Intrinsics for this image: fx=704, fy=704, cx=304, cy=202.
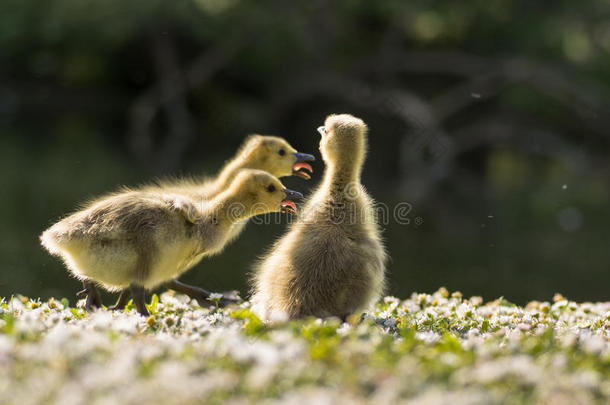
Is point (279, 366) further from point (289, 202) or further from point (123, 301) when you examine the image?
point (123, 301)

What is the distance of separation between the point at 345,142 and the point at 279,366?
2.44 meters

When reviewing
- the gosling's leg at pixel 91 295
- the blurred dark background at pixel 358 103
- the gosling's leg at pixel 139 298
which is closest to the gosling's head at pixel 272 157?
the gosling's leg at pixel 91 295

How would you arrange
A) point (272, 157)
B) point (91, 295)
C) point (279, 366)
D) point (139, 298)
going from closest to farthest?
point (279, 366)
point (139, 298)
point (91, 295)
point (272, 157)

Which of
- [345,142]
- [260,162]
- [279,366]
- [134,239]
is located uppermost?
[260,162]

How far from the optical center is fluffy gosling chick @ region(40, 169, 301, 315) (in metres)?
5.16

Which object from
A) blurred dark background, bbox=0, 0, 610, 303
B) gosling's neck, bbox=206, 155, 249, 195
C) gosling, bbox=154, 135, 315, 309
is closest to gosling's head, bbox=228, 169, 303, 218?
gosling's neck, bbox=206, 155, 249, 195

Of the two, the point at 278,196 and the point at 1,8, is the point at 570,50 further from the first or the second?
the point at 278,196

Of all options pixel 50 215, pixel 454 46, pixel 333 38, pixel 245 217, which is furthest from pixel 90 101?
pixel 245 217

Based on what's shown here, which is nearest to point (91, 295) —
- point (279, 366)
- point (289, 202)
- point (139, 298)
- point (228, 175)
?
point (139, 298)

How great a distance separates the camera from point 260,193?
5977mm

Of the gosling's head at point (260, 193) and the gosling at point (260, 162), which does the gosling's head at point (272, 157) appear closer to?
the gosling at point (260, 162)

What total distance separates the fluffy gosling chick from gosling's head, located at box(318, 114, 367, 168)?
3.78ft

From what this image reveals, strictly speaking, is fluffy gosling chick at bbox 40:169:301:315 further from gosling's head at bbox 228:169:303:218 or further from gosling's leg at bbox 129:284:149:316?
gosling's head at bbox 228:169:303:218

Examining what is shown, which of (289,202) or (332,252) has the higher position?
(289,202)
